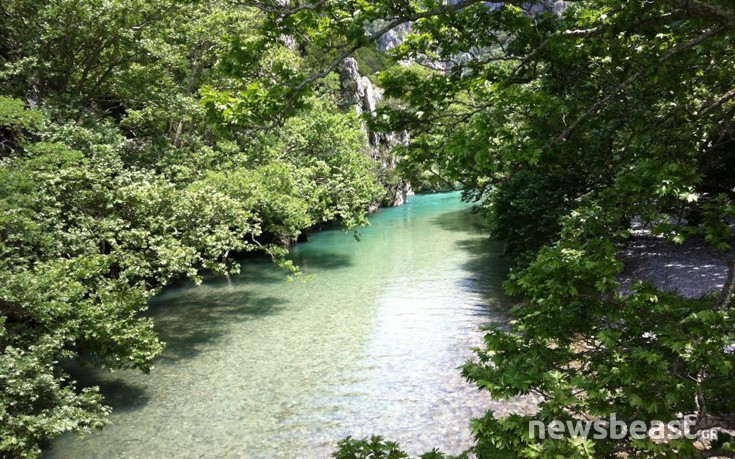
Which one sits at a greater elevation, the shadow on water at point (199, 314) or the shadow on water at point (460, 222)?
the shadow on water at point (460, 222)

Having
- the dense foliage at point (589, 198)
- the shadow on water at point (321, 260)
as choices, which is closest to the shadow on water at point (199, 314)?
the shadow on water at point (321, 260)

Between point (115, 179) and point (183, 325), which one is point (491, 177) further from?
point (183, 325)

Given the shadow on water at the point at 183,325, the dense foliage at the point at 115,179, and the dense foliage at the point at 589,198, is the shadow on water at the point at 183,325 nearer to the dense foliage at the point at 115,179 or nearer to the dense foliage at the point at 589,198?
the dense foliage at the point at 115,179

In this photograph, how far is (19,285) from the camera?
7641 mm

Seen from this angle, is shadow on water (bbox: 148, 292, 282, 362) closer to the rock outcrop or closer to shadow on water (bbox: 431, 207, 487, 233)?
shadow on water (bbox: 431, 207, 487, 233)

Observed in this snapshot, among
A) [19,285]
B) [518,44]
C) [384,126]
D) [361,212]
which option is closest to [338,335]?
[19,285]

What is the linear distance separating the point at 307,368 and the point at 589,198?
789cm

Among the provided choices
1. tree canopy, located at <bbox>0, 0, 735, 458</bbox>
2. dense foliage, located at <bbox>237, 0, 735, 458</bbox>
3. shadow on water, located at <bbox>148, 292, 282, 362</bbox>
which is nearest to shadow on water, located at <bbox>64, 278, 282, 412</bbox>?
shadow on water, located at <bbox>148, 292, 282, 362</bbox>

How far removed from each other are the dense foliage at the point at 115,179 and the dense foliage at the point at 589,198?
1.53 meters

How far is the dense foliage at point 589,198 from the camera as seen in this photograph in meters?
2.99

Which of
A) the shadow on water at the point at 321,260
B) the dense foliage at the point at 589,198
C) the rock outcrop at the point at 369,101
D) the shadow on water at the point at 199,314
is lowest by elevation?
the shadow on water at the point at 199,314

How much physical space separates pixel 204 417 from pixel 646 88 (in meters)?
9.16

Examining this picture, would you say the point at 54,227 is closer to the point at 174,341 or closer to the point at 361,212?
the point at 174,341

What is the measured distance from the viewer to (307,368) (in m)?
10.7
